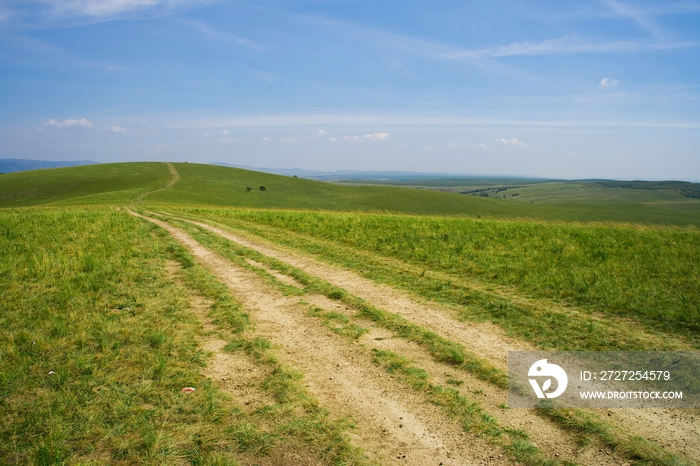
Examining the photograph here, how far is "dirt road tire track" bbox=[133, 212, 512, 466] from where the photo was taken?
418 cm

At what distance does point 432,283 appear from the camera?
36.4 ft

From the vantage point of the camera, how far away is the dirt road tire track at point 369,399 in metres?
4.18

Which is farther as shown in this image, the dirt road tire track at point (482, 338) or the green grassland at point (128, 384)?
the dirt road tire track at point (482, 338)

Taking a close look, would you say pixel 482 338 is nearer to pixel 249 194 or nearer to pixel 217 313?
pixel 217 313

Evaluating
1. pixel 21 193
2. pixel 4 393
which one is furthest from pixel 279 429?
pixel 21 193

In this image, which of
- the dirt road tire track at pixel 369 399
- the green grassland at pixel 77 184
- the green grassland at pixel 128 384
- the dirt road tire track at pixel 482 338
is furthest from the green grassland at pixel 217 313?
the green grassland at pixel 77 184

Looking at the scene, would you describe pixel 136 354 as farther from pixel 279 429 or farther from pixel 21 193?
pixel 21 193
